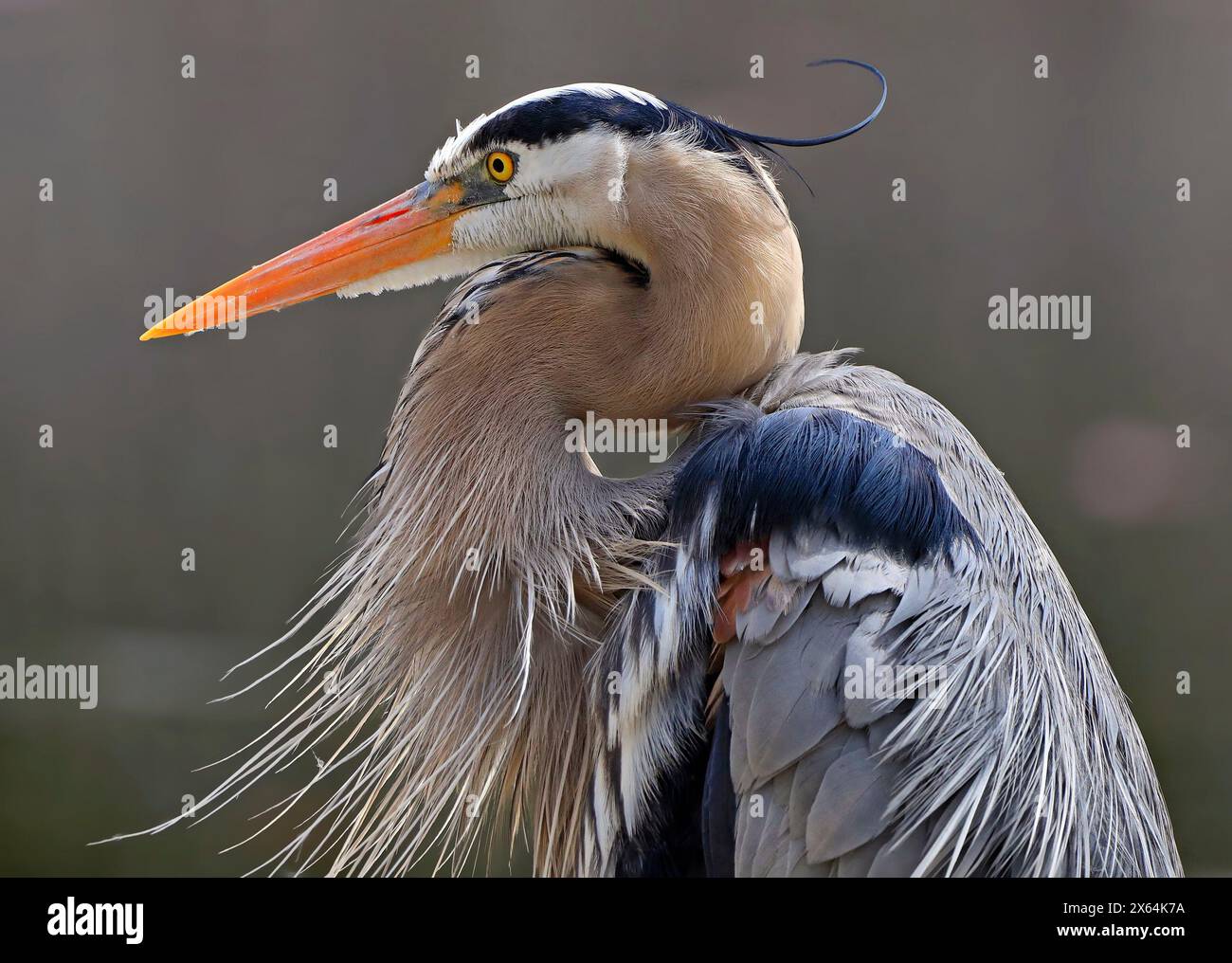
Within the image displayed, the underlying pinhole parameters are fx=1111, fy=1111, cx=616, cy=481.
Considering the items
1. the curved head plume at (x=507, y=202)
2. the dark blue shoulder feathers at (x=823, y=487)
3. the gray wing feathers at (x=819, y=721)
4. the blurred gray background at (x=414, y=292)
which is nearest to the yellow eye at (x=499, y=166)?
the curved head plume at (x=507, y=202)

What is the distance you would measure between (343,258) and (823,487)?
749mm

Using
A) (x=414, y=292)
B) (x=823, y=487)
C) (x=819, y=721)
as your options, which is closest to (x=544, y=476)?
(x=823, y=487)

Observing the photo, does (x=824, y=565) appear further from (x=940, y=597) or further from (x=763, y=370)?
(x=763, y=370)

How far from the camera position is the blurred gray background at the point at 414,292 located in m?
3.35

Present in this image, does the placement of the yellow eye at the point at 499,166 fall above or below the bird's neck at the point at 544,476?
above

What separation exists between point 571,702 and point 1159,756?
2.73 metres

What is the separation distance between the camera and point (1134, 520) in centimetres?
343

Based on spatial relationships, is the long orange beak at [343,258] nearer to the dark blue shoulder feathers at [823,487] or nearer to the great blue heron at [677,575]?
the great blue heron at [677,575]

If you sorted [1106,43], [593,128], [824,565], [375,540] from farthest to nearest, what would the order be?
[1106,43] → [375,540] → [593,128] → [824,565]

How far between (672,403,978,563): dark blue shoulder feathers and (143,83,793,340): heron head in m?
0.25

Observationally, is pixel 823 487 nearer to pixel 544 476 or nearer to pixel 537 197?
pixel 544 476

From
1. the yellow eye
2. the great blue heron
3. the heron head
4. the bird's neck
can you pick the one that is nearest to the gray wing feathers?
the great blue heron

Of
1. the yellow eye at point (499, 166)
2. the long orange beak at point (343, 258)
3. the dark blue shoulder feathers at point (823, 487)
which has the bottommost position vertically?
the dark blue shoulder feathers at point (823, 487)

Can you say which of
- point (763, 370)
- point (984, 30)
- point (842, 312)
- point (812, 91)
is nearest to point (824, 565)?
point (763, 370)
